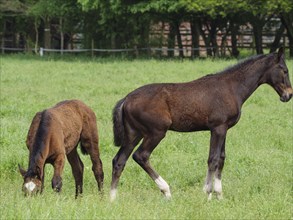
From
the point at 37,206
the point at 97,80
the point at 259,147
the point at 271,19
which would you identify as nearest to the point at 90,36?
the point at 271,19

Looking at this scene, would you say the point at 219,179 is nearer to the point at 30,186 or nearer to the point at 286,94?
the point at 286,94

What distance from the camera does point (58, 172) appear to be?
836 cm

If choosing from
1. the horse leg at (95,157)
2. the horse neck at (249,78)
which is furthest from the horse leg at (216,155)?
the horse leg at (95,157)

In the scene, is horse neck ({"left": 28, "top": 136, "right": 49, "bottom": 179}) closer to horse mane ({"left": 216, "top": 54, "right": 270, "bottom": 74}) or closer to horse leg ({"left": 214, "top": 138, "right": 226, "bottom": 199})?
horse leg ({"left": 214, "top": 138, "right": 226, "bottom": 199})

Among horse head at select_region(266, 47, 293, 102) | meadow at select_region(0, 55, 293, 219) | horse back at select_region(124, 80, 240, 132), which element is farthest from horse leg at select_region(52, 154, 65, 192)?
horse head at select_region(266, 47, 293, 102)

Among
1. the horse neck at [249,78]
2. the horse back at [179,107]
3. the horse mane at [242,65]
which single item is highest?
the horse mane at [242,65]

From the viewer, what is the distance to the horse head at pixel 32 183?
295 inches

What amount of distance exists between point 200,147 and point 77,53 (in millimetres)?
32508

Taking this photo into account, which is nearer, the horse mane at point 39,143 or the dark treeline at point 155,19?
the horse mane at point 39,143

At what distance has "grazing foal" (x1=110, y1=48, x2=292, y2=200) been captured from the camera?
30.3ft

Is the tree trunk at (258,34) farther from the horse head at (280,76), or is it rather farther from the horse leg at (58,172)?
the horse leg at (58,172)

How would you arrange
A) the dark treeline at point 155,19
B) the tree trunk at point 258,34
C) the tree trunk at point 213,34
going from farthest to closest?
the tree trunk at point 213,34, the tree trunk at point 258,34, the dark treeline at point 155,19

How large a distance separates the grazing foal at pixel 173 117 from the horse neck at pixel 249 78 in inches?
2.9

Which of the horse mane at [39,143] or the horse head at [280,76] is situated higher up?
the horse head at [280,76]
